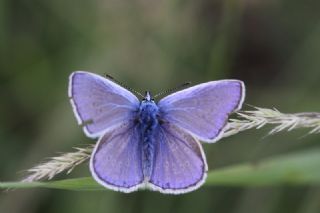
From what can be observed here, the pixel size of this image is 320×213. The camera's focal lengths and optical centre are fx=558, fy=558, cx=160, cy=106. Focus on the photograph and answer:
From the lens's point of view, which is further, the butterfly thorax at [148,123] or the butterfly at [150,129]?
the butterfly thorax at [148,123]

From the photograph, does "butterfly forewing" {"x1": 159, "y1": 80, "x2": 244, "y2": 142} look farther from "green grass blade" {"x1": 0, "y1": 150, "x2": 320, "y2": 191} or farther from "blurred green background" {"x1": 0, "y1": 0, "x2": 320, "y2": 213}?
"blurred green background" {"x1": 0, "y1": 0, "x2": 320, "y2": 213}

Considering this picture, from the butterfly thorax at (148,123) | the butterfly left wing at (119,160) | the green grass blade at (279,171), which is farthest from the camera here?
→ the green grass blade at (279,171)

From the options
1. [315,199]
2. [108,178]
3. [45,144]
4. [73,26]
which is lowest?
[315,199]

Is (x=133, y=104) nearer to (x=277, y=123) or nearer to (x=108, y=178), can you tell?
(x=108, y=178)

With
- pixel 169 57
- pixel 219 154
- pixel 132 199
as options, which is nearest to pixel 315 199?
pixel 219 154

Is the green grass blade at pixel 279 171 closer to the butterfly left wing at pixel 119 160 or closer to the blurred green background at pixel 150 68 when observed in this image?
the butterfly left wing at pixel 119 160

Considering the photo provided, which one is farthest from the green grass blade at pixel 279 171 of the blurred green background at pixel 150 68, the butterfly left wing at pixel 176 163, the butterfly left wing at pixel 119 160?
the blurred green background at pixel 150 68
